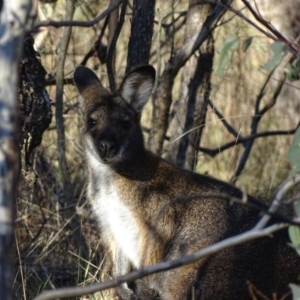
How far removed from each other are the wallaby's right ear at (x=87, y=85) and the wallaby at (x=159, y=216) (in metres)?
0.01

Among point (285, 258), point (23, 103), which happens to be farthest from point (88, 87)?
point (285, 258)

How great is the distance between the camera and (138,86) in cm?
547

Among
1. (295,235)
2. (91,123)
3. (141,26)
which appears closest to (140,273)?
(295,235)

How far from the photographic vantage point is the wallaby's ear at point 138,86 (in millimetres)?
5363

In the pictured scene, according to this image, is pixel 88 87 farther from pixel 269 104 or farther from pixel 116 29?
pixel 269 104

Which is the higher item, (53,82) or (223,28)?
(223,28)

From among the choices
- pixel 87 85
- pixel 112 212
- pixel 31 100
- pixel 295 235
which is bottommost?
pixel 112 212

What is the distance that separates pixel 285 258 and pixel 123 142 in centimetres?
134

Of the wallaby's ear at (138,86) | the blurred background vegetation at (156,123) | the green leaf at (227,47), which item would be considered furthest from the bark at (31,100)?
the green leaf at (227,47)

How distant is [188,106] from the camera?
7102 millimetres

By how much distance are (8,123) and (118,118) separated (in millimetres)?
2995

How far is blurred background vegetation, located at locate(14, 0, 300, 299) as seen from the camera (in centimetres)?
634

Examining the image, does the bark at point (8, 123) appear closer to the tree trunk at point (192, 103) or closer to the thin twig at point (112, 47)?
the thin twig at point (112, 47)

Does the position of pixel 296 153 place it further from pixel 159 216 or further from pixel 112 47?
pixel 112 47
